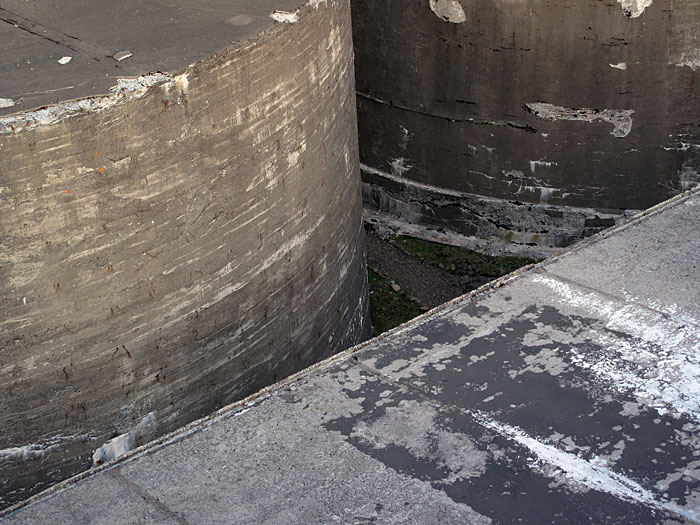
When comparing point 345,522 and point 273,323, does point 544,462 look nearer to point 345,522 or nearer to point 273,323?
point 345,522

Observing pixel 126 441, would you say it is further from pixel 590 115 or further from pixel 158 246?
pixel 590 115

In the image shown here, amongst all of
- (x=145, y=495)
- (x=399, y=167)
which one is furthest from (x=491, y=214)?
(x=145, y=495)

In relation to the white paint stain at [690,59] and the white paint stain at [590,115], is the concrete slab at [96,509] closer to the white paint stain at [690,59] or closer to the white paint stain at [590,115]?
the white paint stain at [590,115]

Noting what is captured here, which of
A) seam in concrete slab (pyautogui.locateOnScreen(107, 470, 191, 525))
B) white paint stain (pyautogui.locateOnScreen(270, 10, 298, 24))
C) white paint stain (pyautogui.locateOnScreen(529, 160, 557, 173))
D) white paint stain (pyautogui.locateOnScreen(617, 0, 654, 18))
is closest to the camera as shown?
seam in concrete slab (pyautogui.locateOnScreen(107, 470, 191, 525))

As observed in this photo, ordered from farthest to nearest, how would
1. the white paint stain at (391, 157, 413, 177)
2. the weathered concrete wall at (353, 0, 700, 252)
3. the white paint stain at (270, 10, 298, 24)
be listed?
the white paint stain at (391, 157, 413, 177) → the weathered concrete wall at (353, 0, 700, 252) → the white paint stain at (270, 10, 298, 24)

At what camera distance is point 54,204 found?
309cm

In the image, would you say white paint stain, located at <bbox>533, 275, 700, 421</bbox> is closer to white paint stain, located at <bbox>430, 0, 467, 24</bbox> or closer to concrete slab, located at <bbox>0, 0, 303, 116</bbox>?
concrete slab, located at <bbox>0, 0, 303, 116</bbox>

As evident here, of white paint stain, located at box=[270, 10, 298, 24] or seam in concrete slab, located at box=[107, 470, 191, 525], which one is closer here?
seam in concrete slab, located at box=[107, 470, 191, 525]

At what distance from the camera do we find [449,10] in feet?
18.1

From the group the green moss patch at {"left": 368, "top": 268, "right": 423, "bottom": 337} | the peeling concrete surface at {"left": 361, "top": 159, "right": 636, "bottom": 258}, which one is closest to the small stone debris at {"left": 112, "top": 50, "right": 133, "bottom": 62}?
the green moss patch at {"left": 368, "top": 268, "right": 423, "bottom": 337}

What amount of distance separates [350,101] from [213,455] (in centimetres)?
205

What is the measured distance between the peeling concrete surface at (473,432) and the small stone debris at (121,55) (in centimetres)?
125

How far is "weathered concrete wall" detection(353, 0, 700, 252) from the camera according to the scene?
5379 mm

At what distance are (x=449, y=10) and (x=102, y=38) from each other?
7.91ft
